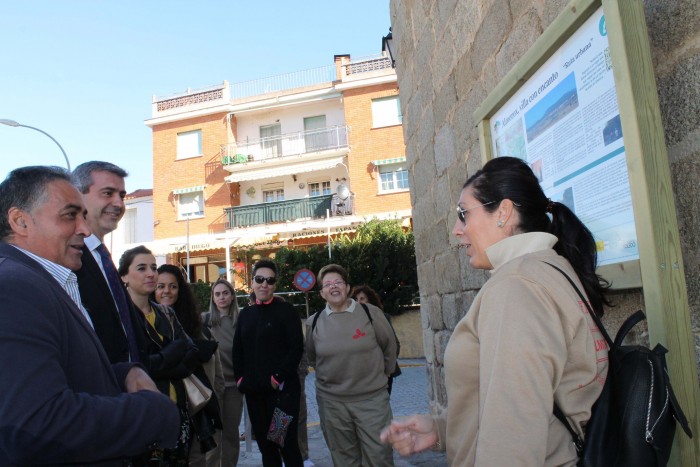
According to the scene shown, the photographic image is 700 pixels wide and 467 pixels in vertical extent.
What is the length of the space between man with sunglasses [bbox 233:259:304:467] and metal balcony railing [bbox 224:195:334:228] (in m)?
19.8

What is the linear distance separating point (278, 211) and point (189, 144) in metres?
6.00

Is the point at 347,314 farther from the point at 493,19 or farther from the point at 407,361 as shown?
the point at 407,361

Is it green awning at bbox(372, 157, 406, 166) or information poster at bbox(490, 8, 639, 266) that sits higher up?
green awning at bbox(372, 157, 406, 166)

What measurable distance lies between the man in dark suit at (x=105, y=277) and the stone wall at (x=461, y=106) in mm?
2105

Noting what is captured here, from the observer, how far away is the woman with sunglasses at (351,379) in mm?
4816

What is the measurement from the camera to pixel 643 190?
5.24 ft

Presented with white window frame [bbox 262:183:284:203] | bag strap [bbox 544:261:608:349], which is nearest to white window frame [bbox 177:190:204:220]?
white window frame [bbox 262:183:284:203]

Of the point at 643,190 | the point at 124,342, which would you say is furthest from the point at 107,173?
the point at 643,190

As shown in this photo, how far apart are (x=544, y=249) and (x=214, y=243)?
974 inches

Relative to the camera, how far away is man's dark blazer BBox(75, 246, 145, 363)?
8.13 feet

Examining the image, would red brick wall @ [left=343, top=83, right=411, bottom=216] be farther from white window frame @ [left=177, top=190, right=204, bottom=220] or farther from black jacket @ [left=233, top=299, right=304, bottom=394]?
black jacket @ [left=233, top=299, right=304, bottom=394]

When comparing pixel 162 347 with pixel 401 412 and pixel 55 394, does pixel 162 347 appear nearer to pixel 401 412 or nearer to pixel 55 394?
pixel 55 394

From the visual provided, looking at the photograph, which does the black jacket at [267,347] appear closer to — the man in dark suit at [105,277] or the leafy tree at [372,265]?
the man in dark suit at [105,277]

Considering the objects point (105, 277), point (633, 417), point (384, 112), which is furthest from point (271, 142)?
point (633, 417)
